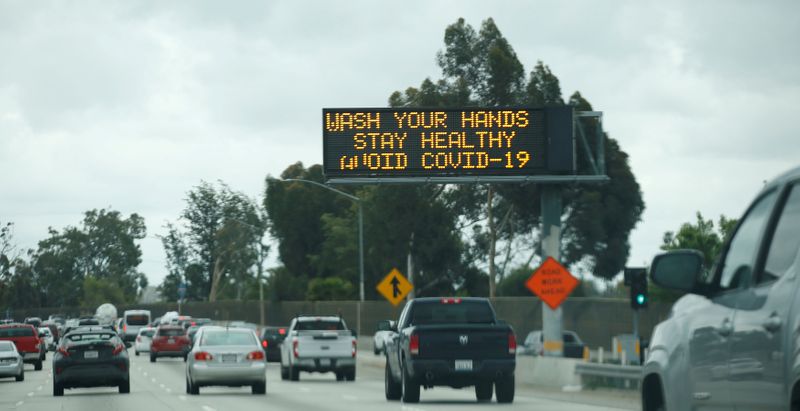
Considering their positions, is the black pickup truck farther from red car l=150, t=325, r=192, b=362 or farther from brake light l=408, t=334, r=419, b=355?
red car l=150, t=325, r=192, b=362

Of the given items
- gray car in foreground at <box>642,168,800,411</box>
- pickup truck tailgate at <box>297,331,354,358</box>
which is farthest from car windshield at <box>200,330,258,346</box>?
gray car in foreground at <box>642,168,800,411</box>

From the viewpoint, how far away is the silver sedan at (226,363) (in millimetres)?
31500

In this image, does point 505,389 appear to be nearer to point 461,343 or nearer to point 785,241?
point 461,343

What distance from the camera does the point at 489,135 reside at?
118 ft

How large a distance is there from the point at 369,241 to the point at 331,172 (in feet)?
162

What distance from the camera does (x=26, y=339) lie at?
181 feet

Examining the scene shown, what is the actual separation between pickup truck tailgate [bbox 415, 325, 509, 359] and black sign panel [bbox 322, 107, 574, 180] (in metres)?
10.5

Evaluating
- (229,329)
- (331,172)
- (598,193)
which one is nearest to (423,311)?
(229,329)

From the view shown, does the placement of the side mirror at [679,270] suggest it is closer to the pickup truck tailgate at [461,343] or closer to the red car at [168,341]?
the pickup truck tailgate at [461,343]

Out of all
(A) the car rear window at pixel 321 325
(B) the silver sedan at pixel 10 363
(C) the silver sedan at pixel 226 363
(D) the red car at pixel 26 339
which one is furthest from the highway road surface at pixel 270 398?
(D) the red car at pixel 26 339

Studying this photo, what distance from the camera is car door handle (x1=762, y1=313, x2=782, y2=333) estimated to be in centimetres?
625

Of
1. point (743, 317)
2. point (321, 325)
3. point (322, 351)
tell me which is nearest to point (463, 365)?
point (322, 351)

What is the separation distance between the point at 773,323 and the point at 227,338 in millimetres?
26701

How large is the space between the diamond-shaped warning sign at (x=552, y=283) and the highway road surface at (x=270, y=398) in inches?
95.9
